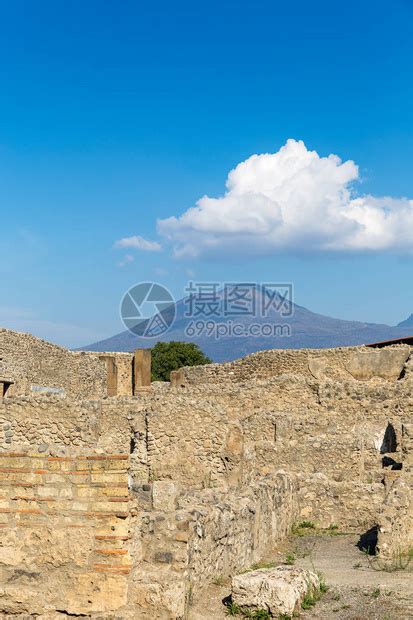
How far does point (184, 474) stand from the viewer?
12477 millimetres

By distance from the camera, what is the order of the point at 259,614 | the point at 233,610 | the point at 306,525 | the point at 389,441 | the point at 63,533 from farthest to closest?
the point at 389,441
the point at 306,525
the point at 233,610
the point at 259,614
the point at 63,533

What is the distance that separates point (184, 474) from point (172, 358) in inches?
1740

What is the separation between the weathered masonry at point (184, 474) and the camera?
5.99 metres

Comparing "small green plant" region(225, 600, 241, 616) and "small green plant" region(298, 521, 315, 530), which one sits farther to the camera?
"small green plant" region(298, 521, 315, 530)

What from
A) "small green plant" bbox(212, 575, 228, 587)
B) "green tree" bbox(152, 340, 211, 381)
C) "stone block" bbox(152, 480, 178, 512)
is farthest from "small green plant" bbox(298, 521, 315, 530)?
"green tree" bbox(152, 340, 211, 381)

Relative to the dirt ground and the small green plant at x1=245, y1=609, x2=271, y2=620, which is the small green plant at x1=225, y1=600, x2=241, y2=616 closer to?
the dirt ground

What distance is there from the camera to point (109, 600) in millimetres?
5902

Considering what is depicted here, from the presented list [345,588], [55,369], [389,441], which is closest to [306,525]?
[389,441]

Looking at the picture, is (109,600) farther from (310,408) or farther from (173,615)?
(310,408)

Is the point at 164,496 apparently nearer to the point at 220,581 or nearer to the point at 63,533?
the point at 220,581

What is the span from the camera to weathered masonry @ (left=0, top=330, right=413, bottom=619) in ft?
19.7

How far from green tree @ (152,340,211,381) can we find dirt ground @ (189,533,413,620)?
145ft

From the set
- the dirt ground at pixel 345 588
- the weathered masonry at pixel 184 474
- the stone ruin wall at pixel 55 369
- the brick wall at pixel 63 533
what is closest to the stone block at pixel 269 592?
the dirt ground at pixel 345 588

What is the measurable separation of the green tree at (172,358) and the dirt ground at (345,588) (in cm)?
4416
